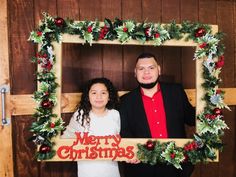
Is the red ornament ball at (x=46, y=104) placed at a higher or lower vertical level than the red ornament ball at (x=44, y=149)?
higher

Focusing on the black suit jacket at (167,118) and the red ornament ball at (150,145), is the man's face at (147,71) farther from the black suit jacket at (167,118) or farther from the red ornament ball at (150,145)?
the red ornament ball at (150,145)

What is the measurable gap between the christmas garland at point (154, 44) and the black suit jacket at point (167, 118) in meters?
0.15

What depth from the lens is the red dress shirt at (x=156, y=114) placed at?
2.02 m

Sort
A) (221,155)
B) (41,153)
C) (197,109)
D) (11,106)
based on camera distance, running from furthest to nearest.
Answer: (221,155) → (11,106) → (197,109) → (41,153)

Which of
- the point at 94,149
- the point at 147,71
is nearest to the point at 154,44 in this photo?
the point at 147,71

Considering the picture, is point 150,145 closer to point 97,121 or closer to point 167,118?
point 167,118

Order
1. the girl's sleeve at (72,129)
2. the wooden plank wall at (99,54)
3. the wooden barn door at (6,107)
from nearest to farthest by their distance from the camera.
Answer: the girl's sleeve at (72,129) → the wooden barn door at (6,107) → the wooden plank wall at (99,54)

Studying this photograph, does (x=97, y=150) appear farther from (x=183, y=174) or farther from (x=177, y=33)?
(x=177, y=33)

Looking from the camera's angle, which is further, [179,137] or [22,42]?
[22,42]

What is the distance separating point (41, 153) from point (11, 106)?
52 centimetres

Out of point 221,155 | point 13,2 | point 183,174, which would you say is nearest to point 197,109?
point 183,174

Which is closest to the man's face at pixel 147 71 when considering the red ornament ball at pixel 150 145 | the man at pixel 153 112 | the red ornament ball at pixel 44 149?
the man at pixel 153 112

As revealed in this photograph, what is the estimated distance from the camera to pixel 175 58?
2.45m

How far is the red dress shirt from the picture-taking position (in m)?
2.02
